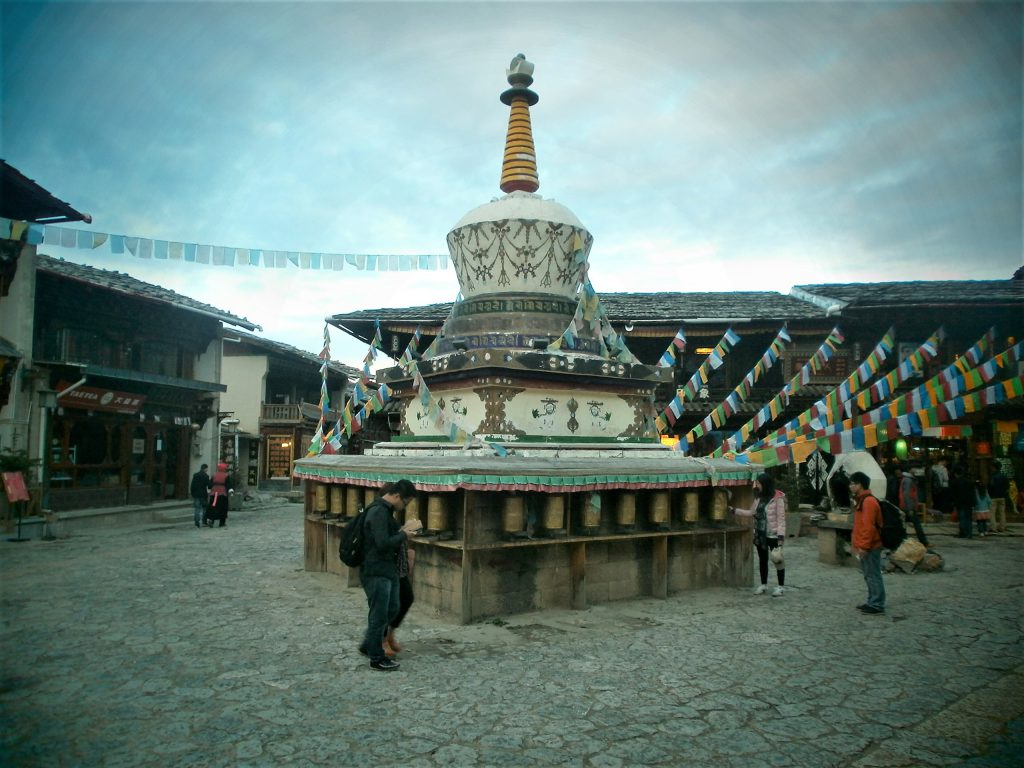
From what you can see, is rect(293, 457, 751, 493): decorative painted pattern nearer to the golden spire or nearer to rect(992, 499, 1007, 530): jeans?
the golden spire

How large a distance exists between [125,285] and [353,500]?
58.5 feet

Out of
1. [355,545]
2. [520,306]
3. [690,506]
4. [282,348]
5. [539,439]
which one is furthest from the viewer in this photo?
[282,348]

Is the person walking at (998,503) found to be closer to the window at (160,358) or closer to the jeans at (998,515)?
the jeans at (998,515)

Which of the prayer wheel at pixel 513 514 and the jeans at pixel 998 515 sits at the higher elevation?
the prayer wheel at pixel 513 514

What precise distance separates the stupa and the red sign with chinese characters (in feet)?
41.6

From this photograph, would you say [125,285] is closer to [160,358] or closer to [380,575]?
[160,358]

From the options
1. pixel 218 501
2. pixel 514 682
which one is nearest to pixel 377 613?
pixel 514 682

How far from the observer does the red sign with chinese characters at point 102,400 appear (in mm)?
19609

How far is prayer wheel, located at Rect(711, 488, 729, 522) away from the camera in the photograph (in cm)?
927

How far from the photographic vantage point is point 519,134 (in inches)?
449

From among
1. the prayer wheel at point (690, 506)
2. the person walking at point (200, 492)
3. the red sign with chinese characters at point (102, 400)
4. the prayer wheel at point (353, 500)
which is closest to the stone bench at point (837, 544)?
the prayer wheel at point (690, 506)

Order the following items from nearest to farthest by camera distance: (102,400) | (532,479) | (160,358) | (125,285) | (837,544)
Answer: (532,479), (837,544), (102,400), (125,285), (160,358)

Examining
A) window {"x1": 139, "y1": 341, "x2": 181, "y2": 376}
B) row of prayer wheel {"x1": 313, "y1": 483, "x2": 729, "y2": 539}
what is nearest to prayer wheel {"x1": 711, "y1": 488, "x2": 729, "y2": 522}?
row of prayer wheel {"x1": 313, "y1": 483, "x2": 729, "y2": 539}

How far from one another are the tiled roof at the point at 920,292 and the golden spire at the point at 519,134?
1477 cm
